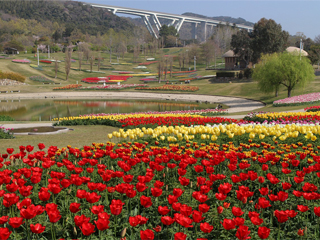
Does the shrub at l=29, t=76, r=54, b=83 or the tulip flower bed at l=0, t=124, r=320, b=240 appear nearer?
the tulip flower bed at l=0, t=124, r=320, b=240

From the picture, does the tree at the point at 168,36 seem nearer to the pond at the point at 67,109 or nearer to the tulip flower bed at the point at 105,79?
the tulip flower bed at the point at 105,79

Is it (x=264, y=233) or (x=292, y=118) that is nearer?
(x=264, y=233)

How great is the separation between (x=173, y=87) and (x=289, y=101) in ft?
82.9

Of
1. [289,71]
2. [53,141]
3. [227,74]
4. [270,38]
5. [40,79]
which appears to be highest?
[270,38]

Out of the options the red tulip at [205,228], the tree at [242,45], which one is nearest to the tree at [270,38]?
the tree at [242,45]

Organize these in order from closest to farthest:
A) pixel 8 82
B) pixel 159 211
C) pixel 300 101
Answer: pixel 159 211 < pixel 300 101 < pixel 8 82

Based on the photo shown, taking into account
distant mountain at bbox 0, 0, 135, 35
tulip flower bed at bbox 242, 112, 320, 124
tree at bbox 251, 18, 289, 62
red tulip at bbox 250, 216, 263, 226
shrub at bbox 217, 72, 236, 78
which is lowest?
tulip flower bed at bbox 242, 112, 320, 124

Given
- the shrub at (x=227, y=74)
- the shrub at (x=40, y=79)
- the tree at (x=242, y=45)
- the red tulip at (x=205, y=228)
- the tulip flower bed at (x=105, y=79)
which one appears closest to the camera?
the red tulip at (x=205, y=228)

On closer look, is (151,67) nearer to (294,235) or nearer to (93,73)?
(93,73)

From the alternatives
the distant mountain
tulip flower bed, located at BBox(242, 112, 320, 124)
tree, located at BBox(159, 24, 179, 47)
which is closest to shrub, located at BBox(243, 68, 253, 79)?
tulip flower bed, located at BBox(242, 112, 320, 124)

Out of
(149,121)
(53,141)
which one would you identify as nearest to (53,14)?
(149,121)

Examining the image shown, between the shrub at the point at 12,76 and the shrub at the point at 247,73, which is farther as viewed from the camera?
the shrub at the point at 12,76

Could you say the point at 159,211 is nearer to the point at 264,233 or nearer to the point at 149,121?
the point at 264,233

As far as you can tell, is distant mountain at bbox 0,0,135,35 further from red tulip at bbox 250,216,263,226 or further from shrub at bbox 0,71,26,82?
red tulip at bbox 250,216,263,226
